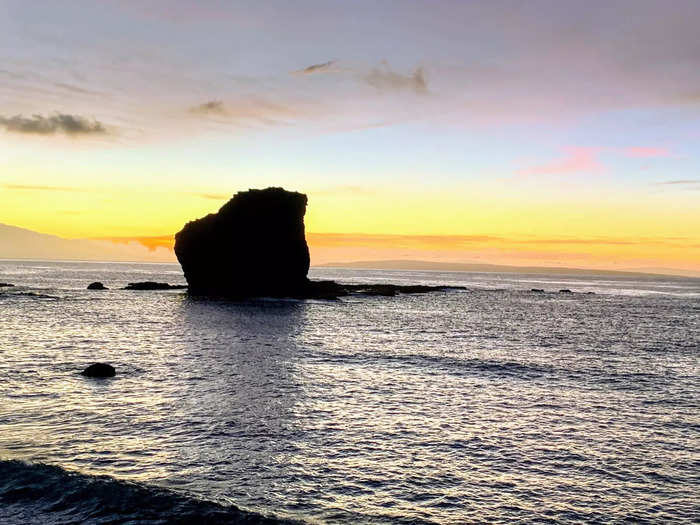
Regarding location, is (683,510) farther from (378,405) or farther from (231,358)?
(231,358)

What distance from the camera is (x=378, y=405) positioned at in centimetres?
2662

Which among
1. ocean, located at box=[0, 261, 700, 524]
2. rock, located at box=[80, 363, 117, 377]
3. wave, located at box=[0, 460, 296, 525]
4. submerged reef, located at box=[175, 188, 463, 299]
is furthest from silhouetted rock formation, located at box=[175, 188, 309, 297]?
wave, located at box=[0, 460, 296, 525]

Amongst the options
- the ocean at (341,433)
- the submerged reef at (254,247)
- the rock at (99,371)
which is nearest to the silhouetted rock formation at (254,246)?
the submerged reef at (254,247)

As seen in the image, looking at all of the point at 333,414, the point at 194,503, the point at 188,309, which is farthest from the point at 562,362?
the point at 188,309

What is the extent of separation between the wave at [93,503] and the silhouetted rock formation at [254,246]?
309 ft

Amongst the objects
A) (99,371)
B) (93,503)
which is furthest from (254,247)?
(93,503)

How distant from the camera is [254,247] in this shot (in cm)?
10944

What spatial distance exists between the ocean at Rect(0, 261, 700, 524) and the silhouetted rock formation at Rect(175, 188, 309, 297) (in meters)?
62.5

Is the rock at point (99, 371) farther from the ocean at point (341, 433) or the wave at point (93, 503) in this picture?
the wave at point (93, 503)

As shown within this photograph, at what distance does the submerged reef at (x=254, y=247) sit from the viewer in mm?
109875

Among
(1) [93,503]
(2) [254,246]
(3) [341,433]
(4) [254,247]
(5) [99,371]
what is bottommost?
(3) [341,433]

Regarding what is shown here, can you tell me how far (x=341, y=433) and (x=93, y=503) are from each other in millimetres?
9893

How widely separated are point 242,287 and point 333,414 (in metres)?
89.5

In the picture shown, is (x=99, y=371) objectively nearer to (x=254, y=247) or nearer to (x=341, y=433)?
(x=341, y=433)
